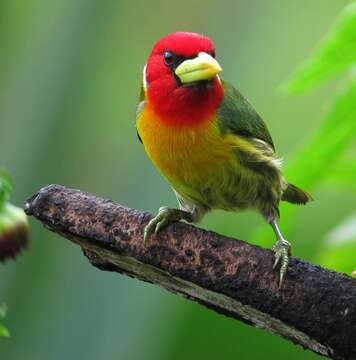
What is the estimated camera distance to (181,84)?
2.13 meters

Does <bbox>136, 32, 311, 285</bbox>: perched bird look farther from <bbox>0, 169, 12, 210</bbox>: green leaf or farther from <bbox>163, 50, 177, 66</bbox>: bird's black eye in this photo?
<bbox>0, 169, 12, 210</bbox>: green leaf

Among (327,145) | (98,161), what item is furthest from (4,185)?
(98,161)

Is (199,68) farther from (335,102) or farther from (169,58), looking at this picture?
(335,102)

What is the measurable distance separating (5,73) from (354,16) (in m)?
2.20

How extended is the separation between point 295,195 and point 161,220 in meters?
0.99

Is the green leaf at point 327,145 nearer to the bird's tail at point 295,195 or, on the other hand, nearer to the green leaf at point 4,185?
the green leaf at point 4,185

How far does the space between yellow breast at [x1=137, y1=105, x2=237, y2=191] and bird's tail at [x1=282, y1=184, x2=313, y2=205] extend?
44 cm

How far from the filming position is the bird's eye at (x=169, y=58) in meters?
2.11

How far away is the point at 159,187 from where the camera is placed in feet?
10.3

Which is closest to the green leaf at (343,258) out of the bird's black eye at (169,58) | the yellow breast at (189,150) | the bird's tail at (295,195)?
the yellow breast at (189,150)

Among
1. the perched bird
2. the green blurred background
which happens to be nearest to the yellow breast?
the perched bird

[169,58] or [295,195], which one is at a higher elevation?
[169,58]

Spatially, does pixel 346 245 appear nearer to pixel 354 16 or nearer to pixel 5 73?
pixel 354 16

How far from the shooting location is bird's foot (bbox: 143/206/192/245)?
1.45 meters
